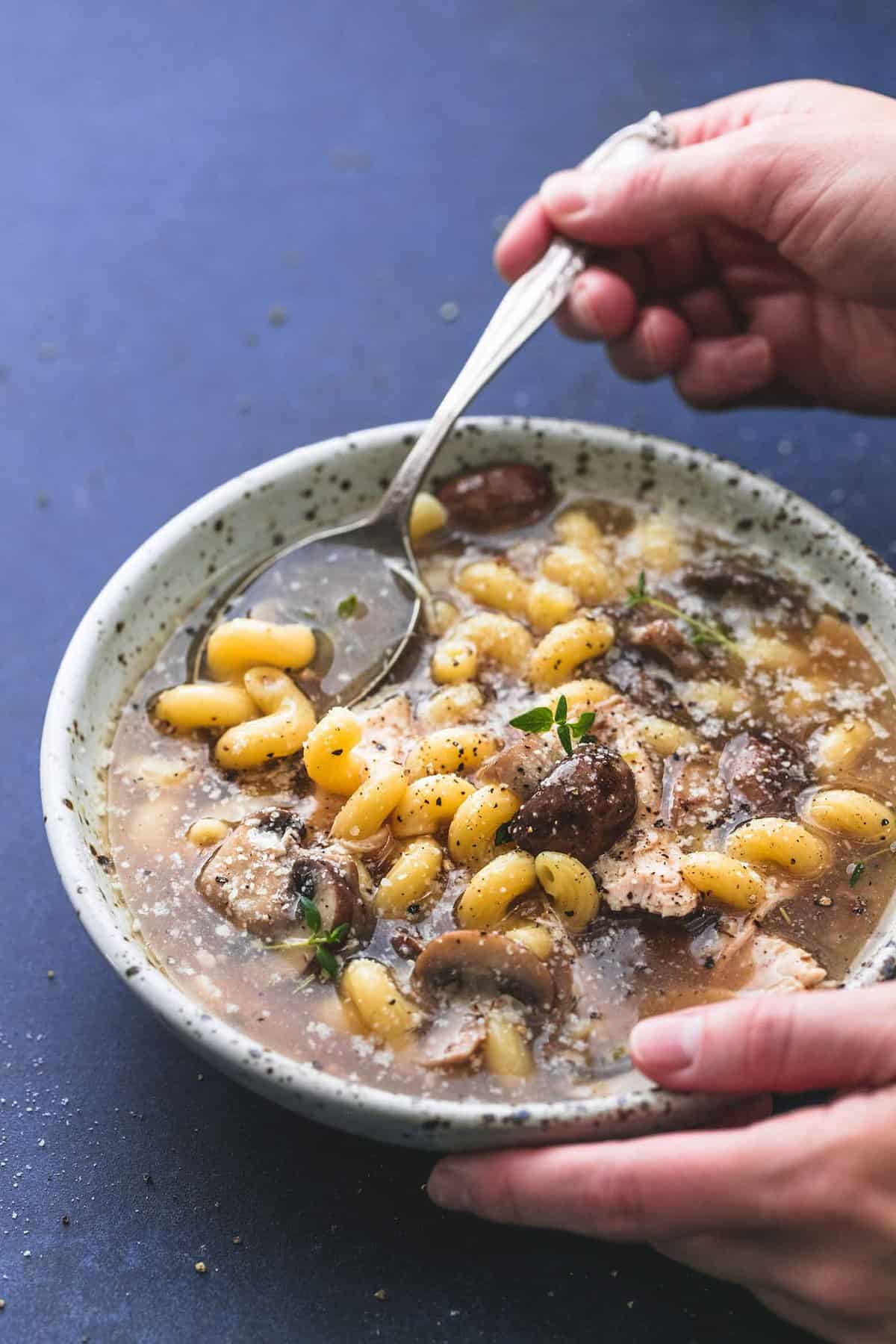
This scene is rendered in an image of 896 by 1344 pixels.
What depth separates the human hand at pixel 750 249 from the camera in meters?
2.68

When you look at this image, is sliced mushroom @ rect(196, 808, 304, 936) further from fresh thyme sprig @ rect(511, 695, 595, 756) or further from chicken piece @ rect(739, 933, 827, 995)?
chicken piece @ rect(739, 933, 827, 995)

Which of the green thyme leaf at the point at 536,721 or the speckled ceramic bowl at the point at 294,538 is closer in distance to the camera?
the speckled ceramic bowl at the point at 294,538

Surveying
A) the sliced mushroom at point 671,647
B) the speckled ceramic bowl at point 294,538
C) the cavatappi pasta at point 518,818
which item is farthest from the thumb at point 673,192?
the sliced mushroom at point 671,647

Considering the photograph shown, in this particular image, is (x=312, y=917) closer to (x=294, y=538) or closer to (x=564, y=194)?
(x=294, y=538)

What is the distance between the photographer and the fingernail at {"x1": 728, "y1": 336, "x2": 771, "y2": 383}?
313 centimetres

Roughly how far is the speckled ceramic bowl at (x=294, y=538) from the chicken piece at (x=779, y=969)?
0.25 ft

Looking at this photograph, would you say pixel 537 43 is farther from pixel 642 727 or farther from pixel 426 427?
pixel 642 727

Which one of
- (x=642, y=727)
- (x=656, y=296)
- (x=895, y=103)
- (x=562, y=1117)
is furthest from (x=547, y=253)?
(x=562, y=1117)

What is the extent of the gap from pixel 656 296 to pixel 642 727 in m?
1.36

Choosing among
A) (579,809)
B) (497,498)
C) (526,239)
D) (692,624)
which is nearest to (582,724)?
(579,809)

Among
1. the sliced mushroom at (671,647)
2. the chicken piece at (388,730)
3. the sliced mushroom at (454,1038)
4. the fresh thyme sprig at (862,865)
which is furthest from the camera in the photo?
the sliced mushroom at (671,647)

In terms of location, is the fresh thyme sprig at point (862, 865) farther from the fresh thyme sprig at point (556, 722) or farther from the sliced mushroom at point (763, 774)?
the fresh thyme sprig at point (556, 722)

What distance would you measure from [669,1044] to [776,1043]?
135mm

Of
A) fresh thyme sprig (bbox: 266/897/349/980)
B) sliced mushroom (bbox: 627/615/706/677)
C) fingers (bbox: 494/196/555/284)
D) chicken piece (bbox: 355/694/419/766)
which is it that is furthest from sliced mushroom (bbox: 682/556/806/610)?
fresh thyme sprig (bbox: 266/897/349/980)
